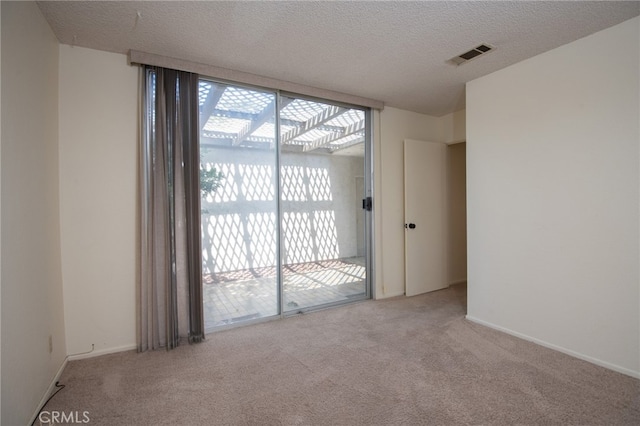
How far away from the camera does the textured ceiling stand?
1.81m

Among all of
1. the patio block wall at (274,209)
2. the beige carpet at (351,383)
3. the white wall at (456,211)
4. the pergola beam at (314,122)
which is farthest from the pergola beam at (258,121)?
the white wall at (456,211)

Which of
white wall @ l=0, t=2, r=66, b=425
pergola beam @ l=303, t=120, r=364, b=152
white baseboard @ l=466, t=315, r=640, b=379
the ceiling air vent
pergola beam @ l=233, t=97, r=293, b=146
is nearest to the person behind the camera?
white wall @ l=0, t=2, r=66, b=425

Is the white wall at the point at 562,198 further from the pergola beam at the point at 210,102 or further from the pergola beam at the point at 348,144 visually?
the pergola beam at the point at 210,102

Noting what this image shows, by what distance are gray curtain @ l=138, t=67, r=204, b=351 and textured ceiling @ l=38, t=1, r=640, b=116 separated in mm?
321

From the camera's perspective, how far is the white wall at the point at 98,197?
2176 millimetres

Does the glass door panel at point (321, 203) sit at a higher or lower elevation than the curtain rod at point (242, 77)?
lower

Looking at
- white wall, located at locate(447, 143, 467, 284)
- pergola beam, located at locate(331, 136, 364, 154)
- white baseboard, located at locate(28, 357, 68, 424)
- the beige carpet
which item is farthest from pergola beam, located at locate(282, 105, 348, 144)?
white baseboard, located at locate(28, 357, 68, 424)

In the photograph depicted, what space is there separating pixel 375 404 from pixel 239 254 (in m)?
1.72

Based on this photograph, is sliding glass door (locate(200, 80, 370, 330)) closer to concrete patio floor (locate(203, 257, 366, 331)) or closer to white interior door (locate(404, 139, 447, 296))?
concrete patio floor (locate(203, 257, 366, 331))

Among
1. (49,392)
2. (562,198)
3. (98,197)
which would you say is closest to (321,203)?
(98,197)

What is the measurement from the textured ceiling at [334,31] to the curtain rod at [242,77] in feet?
0.16

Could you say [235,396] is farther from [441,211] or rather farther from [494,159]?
[441,211]

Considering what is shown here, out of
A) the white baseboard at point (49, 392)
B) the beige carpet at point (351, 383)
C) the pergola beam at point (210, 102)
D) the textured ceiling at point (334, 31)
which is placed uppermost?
the textured ceiling at point (334, 31)

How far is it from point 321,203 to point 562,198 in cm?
211
